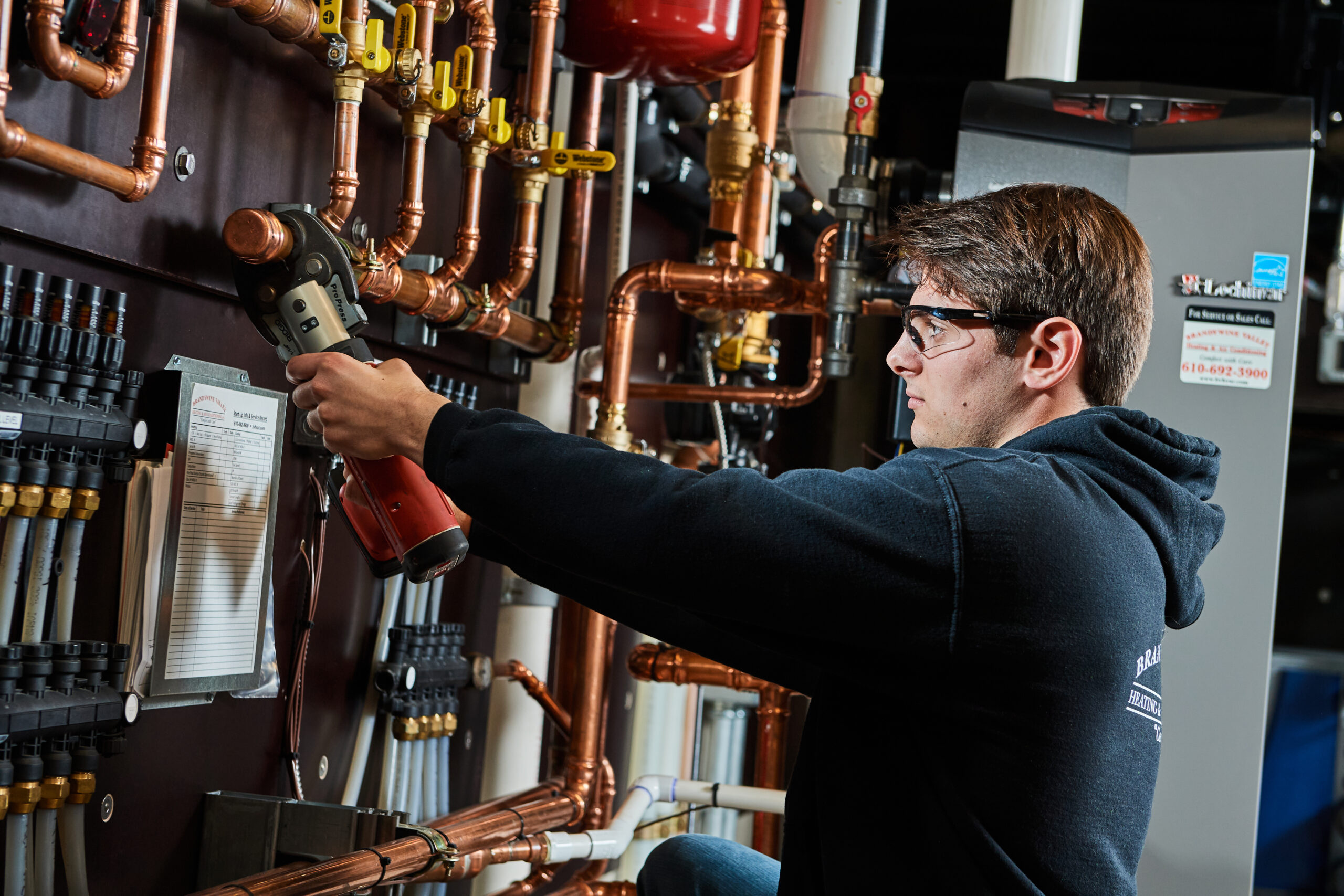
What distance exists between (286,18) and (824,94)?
103 cm

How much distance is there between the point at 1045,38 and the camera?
6.44ft

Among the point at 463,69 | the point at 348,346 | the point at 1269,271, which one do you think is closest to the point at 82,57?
the point at 348,346

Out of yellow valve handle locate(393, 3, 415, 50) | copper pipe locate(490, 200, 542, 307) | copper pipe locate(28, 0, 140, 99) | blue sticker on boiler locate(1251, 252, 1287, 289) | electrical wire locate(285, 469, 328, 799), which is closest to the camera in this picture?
copper pipe locate(28, 0, 140, 99)

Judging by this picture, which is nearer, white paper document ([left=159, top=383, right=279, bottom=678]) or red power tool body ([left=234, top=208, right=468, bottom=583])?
red power tool body ([left=234, top=208, right=468, bottom=583])

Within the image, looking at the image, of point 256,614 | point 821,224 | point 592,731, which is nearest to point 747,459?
point 821,224

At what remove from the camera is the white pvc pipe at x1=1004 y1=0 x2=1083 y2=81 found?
195cm

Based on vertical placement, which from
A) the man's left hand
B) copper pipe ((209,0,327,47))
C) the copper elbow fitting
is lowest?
the man's left hand

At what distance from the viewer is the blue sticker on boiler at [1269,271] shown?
70.4 inches

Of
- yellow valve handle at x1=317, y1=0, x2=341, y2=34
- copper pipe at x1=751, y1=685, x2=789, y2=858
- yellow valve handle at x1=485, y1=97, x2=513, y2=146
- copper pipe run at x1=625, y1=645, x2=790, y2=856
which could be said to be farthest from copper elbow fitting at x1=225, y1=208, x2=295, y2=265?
copper pipe at x1=751, y1=685, x2=789, y2=858

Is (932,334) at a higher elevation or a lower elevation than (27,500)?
higher

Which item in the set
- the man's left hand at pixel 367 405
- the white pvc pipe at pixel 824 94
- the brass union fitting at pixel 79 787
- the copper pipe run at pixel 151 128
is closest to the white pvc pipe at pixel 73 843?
the brass union fitting at pixel 79 787

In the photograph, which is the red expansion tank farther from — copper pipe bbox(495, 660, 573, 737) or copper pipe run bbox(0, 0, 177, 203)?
copper pipe bbox(495, 660, 573, 737)

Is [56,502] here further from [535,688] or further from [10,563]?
[535,688]

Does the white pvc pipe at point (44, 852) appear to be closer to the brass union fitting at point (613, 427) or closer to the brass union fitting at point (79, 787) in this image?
the brass union fitting at point (79, 787)
